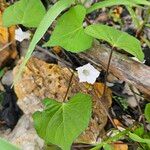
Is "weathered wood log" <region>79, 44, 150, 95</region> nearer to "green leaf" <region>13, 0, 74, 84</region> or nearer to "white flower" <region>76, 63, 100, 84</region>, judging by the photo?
"white flower" <region>76, 63, 100, 84</region>

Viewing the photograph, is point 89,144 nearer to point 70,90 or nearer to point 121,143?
point 121,143

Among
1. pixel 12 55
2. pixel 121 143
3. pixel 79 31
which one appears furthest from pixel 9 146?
pixel 12 55

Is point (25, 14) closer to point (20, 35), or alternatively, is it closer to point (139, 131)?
point (20, 35)


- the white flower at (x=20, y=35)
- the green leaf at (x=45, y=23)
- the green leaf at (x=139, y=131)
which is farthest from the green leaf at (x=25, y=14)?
the green leaf at (x=139, y=131)

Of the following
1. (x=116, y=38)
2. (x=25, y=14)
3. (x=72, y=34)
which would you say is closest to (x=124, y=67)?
(x=116, y=38)

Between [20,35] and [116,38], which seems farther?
[20,35]

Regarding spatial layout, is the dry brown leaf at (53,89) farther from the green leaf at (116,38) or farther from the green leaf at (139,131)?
the green leaf at (116,38)
